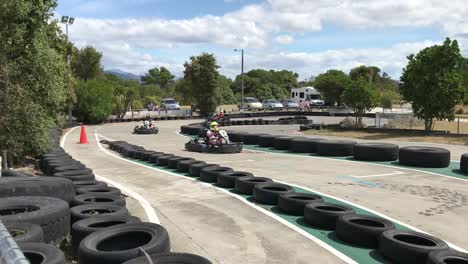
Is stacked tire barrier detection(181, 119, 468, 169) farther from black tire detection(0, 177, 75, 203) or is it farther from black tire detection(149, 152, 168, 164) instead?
black tire detection(0, 177, 75, 203)

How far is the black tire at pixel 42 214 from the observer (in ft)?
19.2

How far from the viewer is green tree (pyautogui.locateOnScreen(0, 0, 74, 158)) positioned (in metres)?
11.9

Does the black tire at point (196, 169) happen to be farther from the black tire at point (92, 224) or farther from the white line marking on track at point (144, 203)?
the black tire at point (92, 224)

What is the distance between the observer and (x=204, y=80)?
155ft

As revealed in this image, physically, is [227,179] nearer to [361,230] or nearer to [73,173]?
[73,173]

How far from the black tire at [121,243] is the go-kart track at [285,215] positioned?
2.39 ft

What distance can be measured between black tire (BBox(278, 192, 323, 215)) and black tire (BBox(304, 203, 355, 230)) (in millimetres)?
325

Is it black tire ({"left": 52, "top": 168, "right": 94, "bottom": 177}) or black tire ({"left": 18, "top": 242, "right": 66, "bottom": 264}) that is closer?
black tire ({"left": 18, "top": 242, "right": 66, "bottom": 264})

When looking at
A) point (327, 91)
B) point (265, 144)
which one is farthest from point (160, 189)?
point (327, 91)

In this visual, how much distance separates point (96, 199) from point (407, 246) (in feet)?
16.9

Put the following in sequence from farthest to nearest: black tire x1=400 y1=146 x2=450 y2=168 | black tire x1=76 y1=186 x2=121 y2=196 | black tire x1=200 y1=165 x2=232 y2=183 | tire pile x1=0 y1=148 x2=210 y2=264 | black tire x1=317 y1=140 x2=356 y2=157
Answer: black tire x1=317 y1=140 x2=356 y2=157 < black tire x1=400 y1=146 x2=450 y2=168 < black tire x1=200 y1=165 x2=232 y2=183 < black tire x1=76 y1=186 x2=121 y2=196 < tire pile x1=0 y1=148 x2=210 y2=264

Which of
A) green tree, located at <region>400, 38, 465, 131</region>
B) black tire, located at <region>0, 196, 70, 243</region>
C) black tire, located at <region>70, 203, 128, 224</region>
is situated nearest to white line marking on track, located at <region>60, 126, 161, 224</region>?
black tire, located at <region>70, 203, 128, 224</region>

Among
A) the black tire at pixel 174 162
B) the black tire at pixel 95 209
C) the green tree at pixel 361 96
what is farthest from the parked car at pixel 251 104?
the black tire at pixel 95 209

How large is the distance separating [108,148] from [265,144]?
7.36 meters
